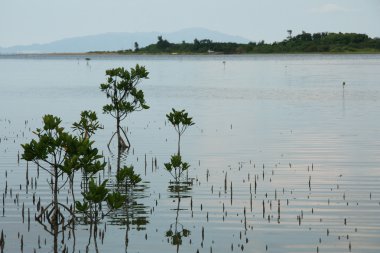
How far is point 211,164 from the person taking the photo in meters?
30.9

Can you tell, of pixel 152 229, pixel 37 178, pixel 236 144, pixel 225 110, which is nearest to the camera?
pixel 152 229

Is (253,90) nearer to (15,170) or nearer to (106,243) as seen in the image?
(15,170)

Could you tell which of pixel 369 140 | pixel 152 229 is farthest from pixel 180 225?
pixel 369 140

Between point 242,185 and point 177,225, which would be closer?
point 177,225

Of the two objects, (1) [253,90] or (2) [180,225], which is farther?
(1) [253,90]

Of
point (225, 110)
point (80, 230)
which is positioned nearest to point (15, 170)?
point (80, 230)

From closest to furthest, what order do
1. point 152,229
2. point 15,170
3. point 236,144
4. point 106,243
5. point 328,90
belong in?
point 106,243
point 152,229
point 15,170
point 236,144
point 328,90

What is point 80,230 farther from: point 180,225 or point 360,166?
point 360,166

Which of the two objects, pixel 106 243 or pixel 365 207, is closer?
pixel 106 243

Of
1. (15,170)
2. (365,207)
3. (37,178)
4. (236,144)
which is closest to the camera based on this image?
(365,207)

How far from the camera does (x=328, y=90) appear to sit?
8688 cm

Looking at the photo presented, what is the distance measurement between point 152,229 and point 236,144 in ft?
59.8

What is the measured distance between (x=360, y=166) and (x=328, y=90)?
5802 centimetres

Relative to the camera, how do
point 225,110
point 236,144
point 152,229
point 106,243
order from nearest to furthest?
point 106,243
point 152,229
point 236,144
point 225,110
